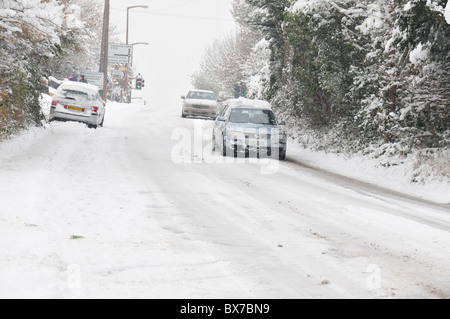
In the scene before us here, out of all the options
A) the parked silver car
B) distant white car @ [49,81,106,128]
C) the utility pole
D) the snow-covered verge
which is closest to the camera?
the snow-covered verge

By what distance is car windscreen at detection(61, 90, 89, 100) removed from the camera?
22000mm

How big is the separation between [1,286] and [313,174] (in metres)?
11.2

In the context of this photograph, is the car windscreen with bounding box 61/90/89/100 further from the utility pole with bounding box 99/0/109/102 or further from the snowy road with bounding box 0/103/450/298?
the utility pole with bounding box 99/0/109/102

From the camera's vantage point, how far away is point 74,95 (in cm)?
2206

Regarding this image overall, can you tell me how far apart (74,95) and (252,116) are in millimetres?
7089

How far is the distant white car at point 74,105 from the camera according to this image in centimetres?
2192

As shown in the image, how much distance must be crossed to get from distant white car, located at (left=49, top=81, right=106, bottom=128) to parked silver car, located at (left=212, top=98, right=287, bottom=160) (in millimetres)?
5541

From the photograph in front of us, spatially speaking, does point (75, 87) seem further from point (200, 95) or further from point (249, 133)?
point (200, 95)

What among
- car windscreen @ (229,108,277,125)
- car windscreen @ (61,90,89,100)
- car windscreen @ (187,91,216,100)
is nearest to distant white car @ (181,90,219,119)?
car windscreen @ (187,91,216,100)

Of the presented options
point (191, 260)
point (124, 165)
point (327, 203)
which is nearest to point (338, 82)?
point (124, 165)

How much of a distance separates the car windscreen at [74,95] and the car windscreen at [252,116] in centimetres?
629

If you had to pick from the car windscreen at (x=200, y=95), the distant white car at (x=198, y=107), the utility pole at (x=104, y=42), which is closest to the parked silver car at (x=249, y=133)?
the distant white car at (x=198, y=107)

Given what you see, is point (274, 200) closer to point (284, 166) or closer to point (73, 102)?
point (284, 166)

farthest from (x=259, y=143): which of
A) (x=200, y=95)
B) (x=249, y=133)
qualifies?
(x=200, y=95)
